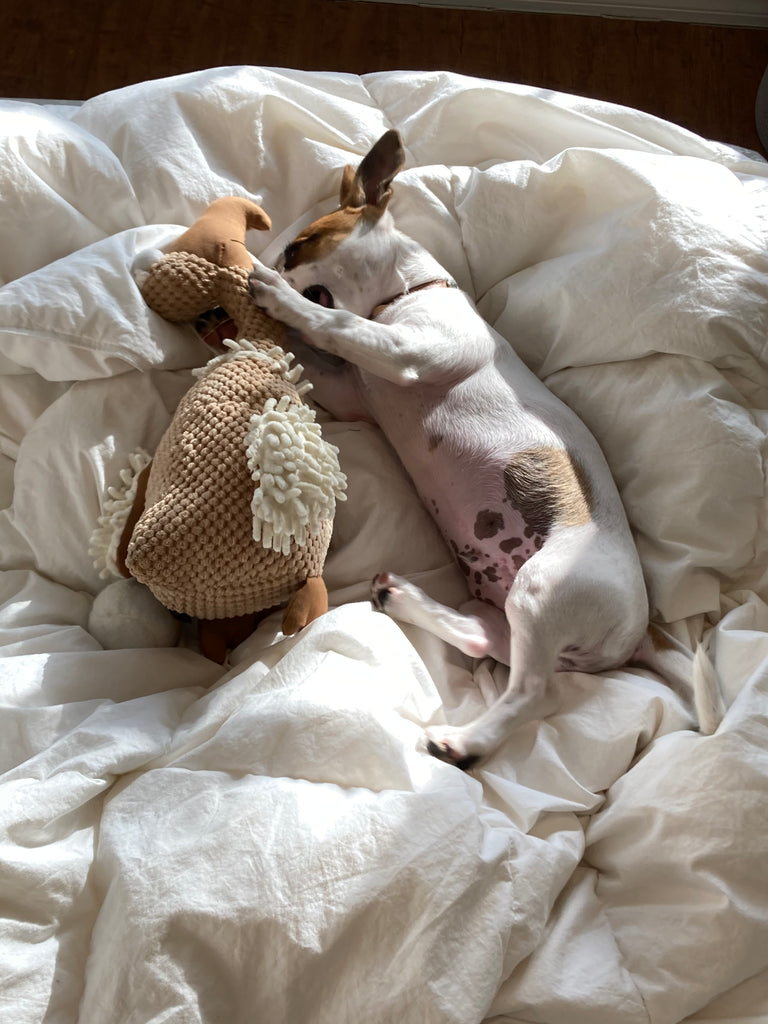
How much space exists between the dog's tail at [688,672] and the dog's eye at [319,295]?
78 cm

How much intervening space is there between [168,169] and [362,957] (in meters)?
1.32

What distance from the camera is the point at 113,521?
1.38 m

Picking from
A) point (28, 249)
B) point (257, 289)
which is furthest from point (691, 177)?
point (28, 249)

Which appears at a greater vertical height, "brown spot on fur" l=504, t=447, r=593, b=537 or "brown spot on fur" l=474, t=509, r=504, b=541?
"brown spot on fur" l=504, t=447, r=593, b=537

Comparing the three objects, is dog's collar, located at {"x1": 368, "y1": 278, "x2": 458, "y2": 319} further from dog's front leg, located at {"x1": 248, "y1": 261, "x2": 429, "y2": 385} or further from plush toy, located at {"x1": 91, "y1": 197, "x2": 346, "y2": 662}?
plush toy, located at {"x1": 91, "y1": 197, "x2": 346, "y2": 662}

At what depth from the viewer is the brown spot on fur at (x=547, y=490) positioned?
151cm

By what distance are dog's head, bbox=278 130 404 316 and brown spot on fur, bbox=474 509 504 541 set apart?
435mm

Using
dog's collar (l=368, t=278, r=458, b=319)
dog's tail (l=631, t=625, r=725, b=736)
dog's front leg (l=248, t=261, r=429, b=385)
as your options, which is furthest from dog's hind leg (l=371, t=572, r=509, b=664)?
dog's collar (l=368, t=278, r=458, b=319)

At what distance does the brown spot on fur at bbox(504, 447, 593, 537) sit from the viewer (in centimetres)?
151

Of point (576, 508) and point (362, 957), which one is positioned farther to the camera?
point (576, 508)

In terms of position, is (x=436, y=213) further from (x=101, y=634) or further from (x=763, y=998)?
(x=763, y=998)

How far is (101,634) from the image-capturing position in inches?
A: 56.2

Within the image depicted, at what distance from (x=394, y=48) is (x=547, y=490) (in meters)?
1.73

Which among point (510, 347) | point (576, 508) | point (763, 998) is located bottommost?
point (763, 998)
